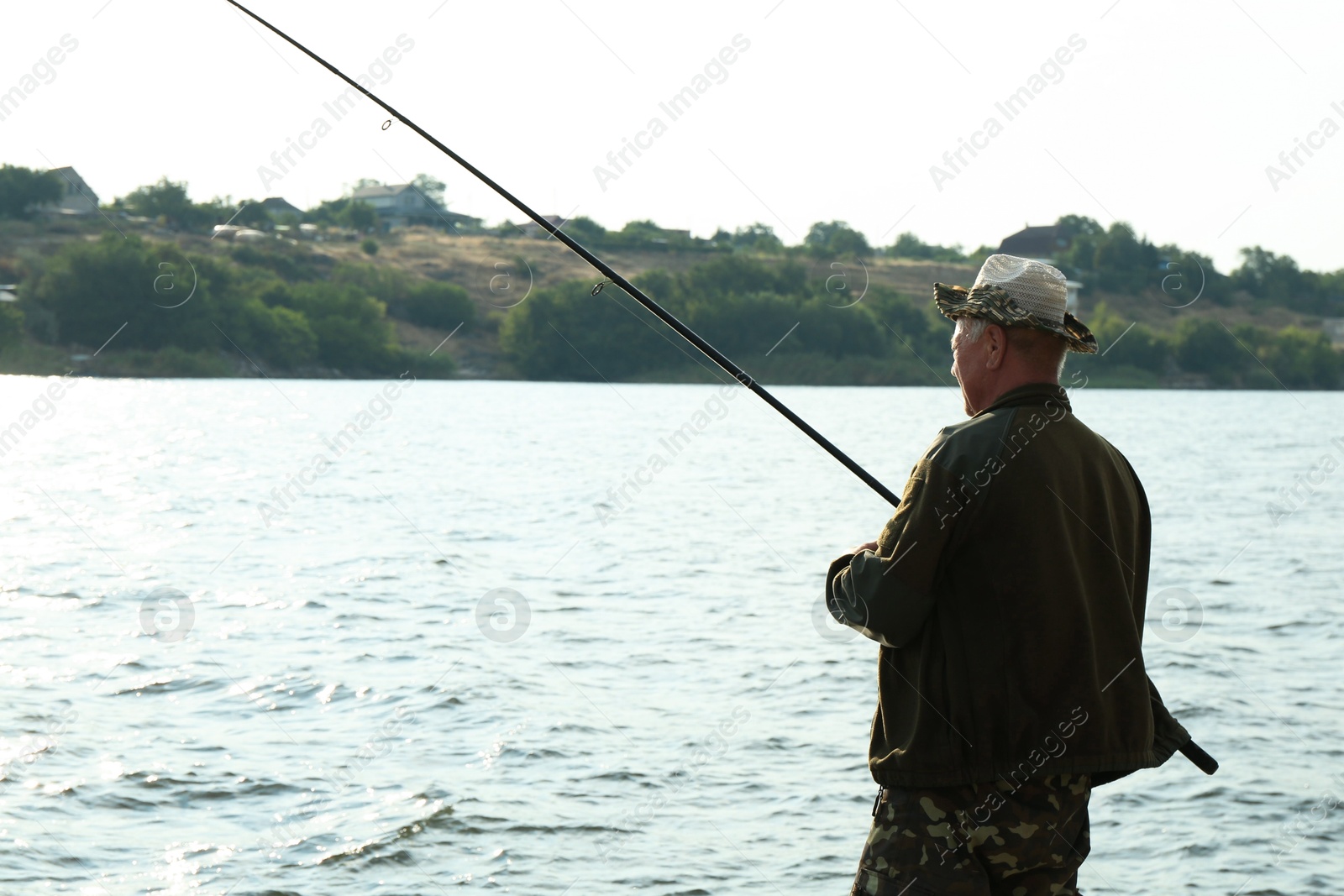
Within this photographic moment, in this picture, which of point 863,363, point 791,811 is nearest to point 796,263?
point 863,363

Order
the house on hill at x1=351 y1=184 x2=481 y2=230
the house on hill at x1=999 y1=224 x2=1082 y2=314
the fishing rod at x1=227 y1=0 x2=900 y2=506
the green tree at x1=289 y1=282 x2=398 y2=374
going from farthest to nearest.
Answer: the house on hill at x1=351 y1=184 x2=481 y2=230 < the house on hill at x1=999 y1=224 x2=1082 y2=314 < the green tree at x1=289 y1=282 x2=398 y2=374 < the fishing rod at x1=227 y1=0 x2=900 y2=506

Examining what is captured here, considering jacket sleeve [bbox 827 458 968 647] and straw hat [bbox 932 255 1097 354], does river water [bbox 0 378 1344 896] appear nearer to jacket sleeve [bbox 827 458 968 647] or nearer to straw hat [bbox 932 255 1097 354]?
jacket sleeve [bbox 827 458 968 647]

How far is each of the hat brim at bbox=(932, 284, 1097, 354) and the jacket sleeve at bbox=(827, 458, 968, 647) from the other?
1.19ft

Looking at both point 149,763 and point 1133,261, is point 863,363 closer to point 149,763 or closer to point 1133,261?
point 1133,261

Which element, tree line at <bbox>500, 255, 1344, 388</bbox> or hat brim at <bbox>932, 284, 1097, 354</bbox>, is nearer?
hat brim at <bbox>932, 284, 1097, 354</bbox>

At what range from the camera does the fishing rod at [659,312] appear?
365 centimetres

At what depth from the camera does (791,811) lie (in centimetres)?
732

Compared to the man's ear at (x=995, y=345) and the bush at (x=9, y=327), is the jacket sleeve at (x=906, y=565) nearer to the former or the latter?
the man's ear at (x=995, y=345)

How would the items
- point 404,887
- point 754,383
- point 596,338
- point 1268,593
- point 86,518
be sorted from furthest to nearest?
point 596,338
point 86,518
point 1268,593
point 404,887
point 754,383

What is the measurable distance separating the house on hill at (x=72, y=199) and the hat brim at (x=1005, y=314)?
9033cm

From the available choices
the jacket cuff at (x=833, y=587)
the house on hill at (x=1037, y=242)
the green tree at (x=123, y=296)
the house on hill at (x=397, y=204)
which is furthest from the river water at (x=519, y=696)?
the house on hill at (x=397, y=204)

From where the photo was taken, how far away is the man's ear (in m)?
2.83

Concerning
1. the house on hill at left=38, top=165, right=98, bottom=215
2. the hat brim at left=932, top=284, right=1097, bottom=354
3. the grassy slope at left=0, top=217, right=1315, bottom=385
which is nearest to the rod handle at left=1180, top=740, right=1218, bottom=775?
the hat brim at left=932, top=284, right=1097, bottom=354

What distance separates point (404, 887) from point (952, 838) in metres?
4.00
